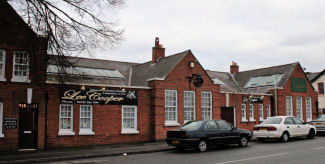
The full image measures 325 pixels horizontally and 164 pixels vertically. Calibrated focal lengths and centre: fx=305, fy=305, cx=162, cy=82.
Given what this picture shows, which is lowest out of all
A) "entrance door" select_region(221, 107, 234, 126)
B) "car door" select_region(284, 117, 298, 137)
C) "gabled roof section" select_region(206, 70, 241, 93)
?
"car door" select_region(284, 117, 298, 137)

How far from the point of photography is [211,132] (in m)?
15.5

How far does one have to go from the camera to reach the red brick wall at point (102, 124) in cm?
1719

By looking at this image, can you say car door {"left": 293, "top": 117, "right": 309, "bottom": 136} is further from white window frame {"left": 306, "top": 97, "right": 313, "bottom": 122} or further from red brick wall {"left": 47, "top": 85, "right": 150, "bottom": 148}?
white window frame {"left": 306, "top": 97, "right": 313, "bottom": 122}

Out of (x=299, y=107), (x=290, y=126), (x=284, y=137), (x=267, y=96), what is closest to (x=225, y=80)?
(x=267, y=96)

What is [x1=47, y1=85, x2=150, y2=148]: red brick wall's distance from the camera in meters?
17.2

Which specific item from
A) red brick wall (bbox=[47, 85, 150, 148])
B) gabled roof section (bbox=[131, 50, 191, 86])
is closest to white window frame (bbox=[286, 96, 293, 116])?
gabled roof section (bbox=[131, 50, 191, 86])

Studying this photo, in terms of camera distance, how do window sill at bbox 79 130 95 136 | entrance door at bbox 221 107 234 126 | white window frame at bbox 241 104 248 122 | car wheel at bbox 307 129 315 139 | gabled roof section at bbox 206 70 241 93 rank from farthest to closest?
gabled roof section at bbox 206 70 241 93 → white window frame at bbox 241 104 248 122 → entrance door at bbox 221 107 234 126 → car wheel at bbox 307 129 315 139 → window sill at bbox 79 130 95 136

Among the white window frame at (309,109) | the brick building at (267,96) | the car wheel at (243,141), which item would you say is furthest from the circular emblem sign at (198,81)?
the white window frame at (309,109)

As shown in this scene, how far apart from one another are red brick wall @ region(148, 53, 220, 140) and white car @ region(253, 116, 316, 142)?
478 centimetres

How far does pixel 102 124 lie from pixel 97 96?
176 cm

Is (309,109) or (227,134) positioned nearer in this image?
(227,134)

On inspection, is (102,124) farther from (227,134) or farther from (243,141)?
(243,141)

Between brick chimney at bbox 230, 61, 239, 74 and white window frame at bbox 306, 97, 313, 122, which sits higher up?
brick chimney at bbox 230, 61, 239, 74

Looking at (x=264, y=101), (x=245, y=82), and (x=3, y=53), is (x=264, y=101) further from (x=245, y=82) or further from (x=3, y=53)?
(x=3, y=53)
